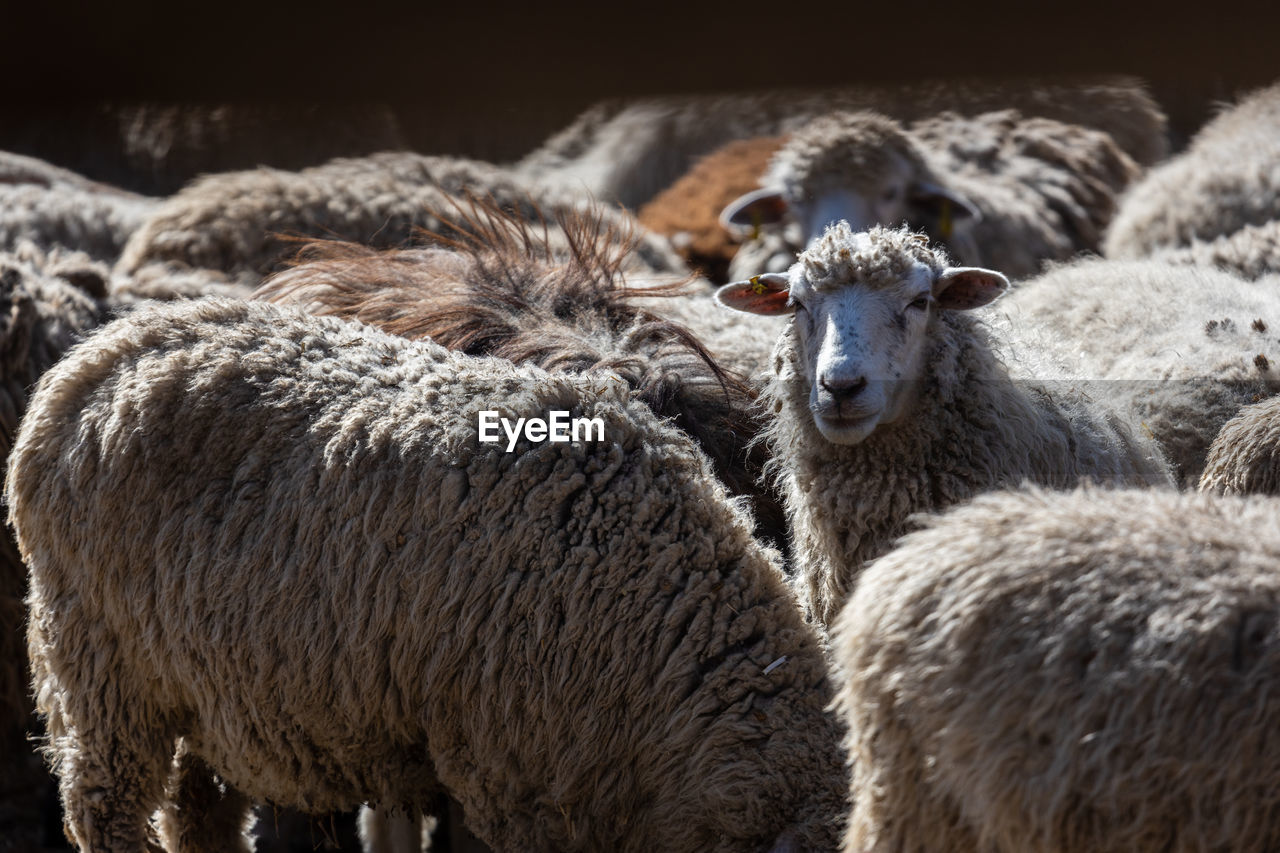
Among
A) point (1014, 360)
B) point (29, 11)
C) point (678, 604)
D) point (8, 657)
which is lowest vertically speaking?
point (8, 657)

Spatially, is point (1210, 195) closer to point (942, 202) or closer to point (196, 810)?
point (942, 202)

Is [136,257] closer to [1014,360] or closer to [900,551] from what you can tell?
[1014,360]

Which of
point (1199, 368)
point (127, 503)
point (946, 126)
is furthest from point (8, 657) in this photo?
point (946, 126)

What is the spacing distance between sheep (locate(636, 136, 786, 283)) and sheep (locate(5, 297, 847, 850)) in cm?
377

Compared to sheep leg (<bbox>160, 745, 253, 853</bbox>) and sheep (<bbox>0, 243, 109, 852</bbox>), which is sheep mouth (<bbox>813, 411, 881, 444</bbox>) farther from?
sheep (<bbox>0, 243, 109, 852</bbox>)

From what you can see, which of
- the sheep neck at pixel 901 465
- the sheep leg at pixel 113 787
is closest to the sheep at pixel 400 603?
the sheep leg at pixel 113 787

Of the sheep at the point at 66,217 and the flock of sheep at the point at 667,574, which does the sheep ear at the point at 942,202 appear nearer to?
the flock of sheep at the point at 667,574

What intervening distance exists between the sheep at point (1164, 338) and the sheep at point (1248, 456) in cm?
47

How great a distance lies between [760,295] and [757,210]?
9.50ft

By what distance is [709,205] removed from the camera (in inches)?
288

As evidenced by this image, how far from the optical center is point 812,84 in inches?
74.7

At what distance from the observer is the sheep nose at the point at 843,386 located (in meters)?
3.08

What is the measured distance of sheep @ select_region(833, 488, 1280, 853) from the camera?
1792mm

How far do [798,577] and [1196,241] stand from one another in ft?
11.0
